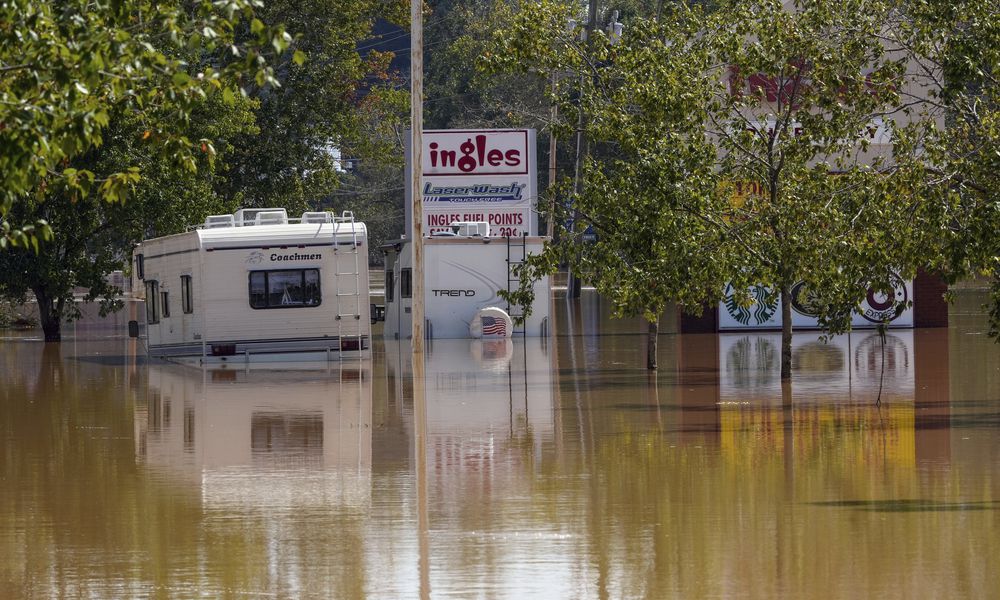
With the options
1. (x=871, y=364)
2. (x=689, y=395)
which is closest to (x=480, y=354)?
(x=871, y=364)

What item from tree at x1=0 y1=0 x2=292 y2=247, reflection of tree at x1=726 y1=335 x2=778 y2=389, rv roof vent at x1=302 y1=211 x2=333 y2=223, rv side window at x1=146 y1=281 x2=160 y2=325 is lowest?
reflection of tree at x1=726 y1=335 x2=778 y2=389

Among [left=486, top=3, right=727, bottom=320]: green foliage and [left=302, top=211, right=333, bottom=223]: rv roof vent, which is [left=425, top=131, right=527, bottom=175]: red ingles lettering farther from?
[left=486, top=3, right=727, bottom=320]: green foliage

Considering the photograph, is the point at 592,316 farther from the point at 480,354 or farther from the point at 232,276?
the point at 232,276

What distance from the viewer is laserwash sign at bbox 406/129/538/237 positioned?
40.2 m

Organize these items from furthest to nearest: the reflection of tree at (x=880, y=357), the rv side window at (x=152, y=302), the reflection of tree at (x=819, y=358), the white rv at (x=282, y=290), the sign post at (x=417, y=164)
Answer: the rv side window at (x=152, y=302)
the sign post at (x=417, y=164)
the white rv at (x=282, y=290)
the reflection of tree at (x=819, y=358)
the reflection of tree at (x=880, y=357)

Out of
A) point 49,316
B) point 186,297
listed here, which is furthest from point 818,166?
point 49,316

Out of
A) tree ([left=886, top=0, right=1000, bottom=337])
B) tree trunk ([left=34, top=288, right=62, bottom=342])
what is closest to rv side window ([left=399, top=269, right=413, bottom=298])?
tree trunk ([left=34, top=288, right=62, bottom=342])

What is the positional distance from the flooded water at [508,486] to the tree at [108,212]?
1222 centimetres

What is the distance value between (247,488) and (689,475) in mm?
3782

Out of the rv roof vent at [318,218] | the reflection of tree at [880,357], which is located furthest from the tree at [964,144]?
the rv roof vent at [318,218]

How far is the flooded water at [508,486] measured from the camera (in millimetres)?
9258

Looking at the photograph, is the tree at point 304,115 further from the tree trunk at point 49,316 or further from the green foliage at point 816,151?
the green foliage at point 816,151

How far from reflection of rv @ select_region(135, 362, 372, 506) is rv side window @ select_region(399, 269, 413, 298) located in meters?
13.7

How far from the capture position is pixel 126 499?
12.5 meters
